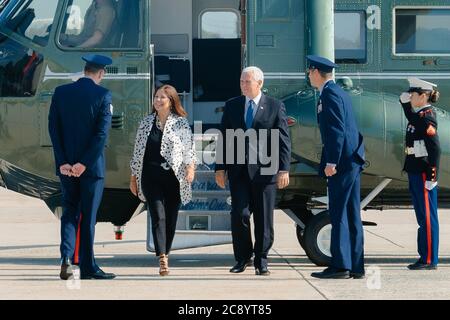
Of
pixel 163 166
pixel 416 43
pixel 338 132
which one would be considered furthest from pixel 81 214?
pixel 416 43

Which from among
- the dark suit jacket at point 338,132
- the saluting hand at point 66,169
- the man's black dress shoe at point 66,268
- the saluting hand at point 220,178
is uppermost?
A: the dark suit jacket at point 338,132

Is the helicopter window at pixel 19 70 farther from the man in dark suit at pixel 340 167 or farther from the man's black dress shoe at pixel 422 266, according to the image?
the man's black dress shoe at pixel 422 266

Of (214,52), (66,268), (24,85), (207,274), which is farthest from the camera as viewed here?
(214,52)

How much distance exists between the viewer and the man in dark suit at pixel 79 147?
10.2 m

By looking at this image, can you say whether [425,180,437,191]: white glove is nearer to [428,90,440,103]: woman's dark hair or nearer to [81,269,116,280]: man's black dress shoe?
[428,90,440,103]: woman's dark hair

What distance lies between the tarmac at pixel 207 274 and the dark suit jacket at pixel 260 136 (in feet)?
3.09

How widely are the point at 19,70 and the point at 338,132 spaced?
11.1 feet

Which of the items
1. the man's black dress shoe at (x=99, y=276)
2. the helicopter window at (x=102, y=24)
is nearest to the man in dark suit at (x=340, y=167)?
the man's black dress shoe at (x=99, y=276)

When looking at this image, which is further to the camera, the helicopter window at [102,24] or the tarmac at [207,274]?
the helicopter window at [102,24]

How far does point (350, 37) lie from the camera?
11.8 m

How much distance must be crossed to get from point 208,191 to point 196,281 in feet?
4.38

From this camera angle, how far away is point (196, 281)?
33.7 feet

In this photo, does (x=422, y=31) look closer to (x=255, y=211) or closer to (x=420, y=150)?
(x=420, y=150)
